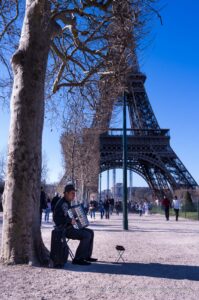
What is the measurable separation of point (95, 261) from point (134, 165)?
52.5 m

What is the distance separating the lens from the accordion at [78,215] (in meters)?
7.09

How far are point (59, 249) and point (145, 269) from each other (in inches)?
58.6

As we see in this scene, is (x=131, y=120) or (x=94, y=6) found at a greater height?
(x=131, y=120)

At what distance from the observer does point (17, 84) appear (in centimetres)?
710

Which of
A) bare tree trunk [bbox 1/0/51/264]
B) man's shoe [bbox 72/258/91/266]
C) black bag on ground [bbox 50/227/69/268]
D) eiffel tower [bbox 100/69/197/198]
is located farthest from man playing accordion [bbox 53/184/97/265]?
eiffel tower [bbox 100/69/197/198]

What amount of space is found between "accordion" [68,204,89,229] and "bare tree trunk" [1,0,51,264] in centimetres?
58

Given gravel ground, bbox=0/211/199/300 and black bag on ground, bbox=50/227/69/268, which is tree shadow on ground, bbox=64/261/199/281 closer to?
gravel ground, bbox=0/211/199/300

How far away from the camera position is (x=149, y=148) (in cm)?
4981

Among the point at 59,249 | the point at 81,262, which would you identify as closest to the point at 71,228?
the point at 59,249

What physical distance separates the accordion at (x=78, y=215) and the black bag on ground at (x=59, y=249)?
283 mm

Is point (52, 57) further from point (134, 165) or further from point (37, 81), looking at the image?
point (134, 165)

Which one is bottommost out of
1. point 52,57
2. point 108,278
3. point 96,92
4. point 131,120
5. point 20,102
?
point 108,278

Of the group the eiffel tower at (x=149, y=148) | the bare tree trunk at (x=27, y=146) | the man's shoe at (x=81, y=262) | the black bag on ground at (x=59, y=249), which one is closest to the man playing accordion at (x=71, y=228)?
the man's shoe at (x=81, y=262)

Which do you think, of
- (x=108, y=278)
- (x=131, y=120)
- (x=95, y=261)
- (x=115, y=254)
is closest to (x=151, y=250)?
(x=115, y=254)
